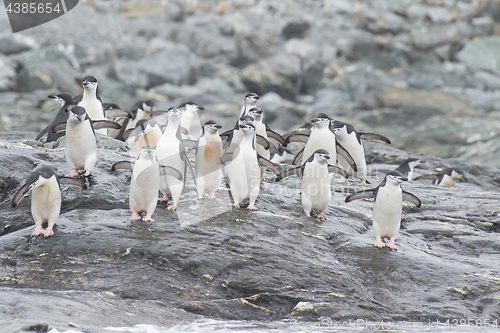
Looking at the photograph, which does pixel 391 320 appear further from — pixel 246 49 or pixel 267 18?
pixel 267 18

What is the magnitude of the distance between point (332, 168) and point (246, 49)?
23.5 meters

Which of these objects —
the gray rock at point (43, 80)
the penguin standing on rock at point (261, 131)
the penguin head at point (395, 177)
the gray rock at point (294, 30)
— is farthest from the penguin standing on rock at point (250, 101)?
the gray rock at point (294, 30)

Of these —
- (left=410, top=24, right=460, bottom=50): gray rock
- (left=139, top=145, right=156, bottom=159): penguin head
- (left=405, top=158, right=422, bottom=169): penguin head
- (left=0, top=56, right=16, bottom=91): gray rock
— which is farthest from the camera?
(left=410, top=24, right=460, bottom=50): gray rock

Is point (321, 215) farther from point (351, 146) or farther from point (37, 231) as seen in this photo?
point (37, 231)

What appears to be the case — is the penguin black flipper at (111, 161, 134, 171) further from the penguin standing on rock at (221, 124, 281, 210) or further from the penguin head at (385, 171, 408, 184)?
the penguin head at (385, 171, 408, 184)

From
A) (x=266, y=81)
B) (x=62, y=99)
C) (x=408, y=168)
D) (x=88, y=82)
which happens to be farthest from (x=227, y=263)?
(x=266, y=81)

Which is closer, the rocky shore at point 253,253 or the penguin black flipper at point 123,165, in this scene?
the rocky shore at point 253,253

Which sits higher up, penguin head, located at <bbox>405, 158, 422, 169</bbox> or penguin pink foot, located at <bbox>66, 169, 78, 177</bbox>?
penguin pink foot, located at <bbox>66, 169, 78, 177</bbox>

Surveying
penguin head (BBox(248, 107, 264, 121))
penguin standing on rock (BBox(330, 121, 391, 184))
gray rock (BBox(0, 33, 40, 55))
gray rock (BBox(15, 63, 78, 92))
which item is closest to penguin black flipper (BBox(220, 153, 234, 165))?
penguin head (BBox(248, 107, 264, 121))

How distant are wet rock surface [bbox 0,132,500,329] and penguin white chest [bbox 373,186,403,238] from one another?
9.2 inches

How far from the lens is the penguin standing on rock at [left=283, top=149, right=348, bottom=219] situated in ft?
20.6

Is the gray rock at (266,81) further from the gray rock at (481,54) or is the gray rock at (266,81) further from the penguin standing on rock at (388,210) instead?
the penguin standing on rock at (388,210)

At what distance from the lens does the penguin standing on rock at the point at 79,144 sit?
630cm

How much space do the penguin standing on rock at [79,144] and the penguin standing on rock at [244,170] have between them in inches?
63.4
